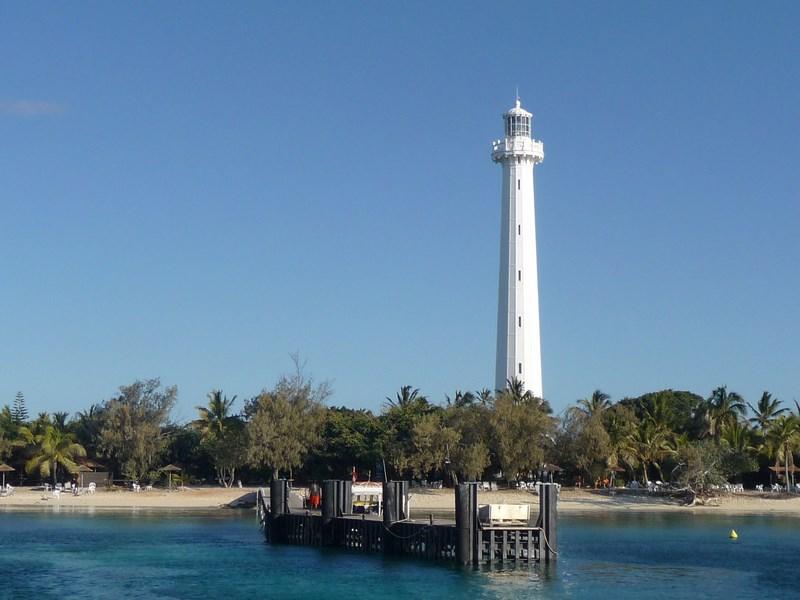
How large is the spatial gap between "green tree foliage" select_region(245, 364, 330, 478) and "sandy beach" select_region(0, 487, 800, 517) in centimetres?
285

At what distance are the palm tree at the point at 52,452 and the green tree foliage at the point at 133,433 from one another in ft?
7.66

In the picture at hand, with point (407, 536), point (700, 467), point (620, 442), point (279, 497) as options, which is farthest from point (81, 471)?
point (407, 536)

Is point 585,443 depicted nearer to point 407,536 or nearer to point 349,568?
point 407,536

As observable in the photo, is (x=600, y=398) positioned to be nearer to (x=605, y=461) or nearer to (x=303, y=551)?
(x=605, y=461)

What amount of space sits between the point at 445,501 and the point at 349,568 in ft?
108

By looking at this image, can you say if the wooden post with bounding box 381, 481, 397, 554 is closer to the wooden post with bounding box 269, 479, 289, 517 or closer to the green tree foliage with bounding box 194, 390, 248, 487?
the wooden post with bounding box 269, 479, 289, 517

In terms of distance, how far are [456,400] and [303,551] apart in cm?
4071

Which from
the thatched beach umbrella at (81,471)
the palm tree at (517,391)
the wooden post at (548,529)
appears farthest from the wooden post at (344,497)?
the thatched beach umbrella at (81,471)

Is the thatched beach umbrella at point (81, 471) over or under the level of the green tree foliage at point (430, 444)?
under

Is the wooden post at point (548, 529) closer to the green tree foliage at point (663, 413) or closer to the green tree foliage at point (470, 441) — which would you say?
the green tree foliage at point (470, 441)

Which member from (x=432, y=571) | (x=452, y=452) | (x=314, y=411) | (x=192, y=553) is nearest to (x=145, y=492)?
(x=314, y=411)

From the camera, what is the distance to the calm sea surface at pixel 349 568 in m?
41.7

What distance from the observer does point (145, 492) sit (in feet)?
282

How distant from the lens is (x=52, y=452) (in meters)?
88.0
